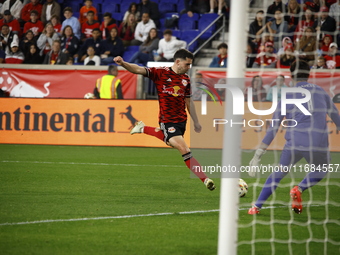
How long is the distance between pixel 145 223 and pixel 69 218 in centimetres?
82

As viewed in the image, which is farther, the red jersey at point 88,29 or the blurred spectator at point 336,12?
the red jersey at point 88,29

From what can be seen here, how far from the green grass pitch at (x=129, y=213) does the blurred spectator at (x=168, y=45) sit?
689 centimetres

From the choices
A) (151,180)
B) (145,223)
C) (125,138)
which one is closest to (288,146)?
(145,223)

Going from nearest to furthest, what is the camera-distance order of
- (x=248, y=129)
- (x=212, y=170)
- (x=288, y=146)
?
1. (x=288, y=146)
2. (x=212, y=170)
3. (x=248, y=129)

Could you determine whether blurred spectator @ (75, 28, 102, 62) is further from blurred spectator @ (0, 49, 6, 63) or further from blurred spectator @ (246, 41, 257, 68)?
blurred spectator @ (246, 41, 257, 68)

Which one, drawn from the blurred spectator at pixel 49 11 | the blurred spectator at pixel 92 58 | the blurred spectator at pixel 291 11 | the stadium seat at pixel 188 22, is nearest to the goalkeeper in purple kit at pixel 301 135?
the blurred spectator at pixel 291 11

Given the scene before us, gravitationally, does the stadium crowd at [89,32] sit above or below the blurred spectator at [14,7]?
below

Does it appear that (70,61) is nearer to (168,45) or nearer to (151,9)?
(168,45)

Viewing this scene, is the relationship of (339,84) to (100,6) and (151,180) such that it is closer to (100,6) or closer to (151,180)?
(151,180)

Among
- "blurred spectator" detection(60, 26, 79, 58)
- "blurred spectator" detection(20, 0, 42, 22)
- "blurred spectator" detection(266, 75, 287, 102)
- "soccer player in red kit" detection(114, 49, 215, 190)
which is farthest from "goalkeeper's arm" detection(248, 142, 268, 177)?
"blurred spectator" detection(20, 0, 42, 22)

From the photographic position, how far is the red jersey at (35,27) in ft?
63.2

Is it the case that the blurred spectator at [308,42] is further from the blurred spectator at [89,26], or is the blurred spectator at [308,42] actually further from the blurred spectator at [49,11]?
the blurred spectator at [49,11]

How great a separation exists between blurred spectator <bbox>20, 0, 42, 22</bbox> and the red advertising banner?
387cm

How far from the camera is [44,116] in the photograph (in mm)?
14281
